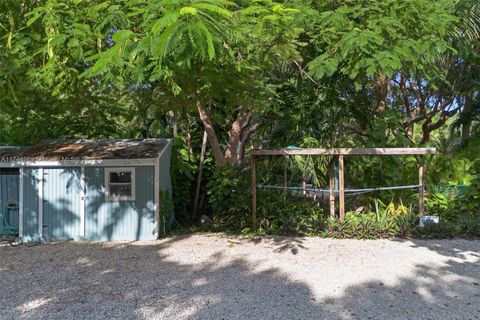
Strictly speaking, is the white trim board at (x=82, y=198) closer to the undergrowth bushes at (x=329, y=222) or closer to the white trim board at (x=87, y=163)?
the white trim board at (x=87, y=163)

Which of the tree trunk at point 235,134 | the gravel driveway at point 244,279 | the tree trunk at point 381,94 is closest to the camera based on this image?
the gravel driveway at point 244,279

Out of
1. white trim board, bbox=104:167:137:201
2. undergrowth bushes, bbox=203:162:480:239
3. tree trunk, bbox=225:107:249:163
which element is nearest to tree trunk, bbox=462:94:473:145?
undergrowth bushes, bbox=203:162:480:239

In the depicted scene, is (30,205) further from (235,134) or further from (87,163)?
(235,134)

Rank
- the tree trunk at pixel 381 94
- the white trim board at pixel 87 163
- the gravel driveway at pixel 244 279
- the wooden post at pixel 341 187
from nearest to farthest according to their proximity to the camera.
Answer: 1. the gravel driveway at pixel 244 279
2. the white trim board at pixel 87 163
3. the wooden post at pixel 341 187
4. the tree trunk at pixel 381 94

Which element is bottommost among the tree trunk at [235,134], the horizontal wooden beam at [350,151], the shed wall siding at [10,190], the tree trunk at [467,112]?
the shed wall siding at [10,190]

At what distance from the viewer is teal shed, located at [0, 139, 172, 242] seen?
8453mm

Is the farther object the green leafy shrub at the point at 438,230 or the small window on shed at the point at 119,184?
the small window on shed at the point at 119,184

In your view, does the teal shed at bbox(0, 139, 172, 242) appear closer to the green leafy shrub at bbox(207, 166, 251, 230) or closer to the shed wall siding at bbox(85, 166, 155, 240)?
the shed wall siding at bbox(85, 166, 155, 240)

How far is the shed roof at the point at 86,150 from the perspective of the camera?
28.1 feet

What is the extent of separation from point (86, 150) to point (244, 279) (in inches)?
214

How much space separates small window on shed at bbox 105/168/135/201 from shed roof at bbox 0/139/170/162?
1.05 feet

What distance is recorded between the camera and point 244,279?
18.2 ft

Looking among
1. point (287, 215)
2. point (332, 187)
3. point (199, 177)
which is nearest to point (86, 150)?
point (199, 177)

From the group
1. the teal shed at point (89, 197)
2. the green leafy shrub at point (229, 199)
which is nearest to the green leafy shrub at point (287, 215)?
the green leafy shrub at point (229, 199)
